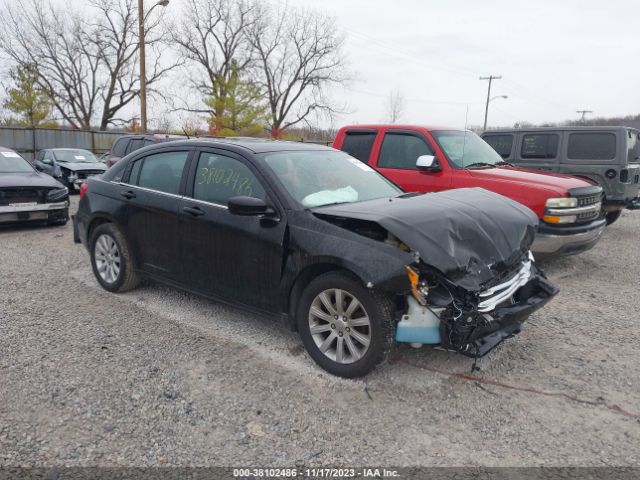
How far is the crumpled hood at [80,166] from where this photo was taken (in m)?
14.7

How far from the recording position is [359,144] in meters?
7.37

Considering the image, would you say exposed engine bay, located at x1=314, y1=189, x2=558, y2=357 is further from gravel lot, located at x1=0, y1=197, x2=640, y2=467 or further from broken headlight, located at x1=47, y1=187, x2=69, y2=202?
broken headlight, located at x1=47, y1=187, x2=69, y2=202

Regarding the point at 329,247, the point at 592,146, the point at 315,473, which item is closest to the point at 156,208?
the point at 329,247

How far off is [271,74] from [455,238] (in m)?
47.0

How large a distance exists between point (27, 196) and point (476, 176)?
745 centimetres

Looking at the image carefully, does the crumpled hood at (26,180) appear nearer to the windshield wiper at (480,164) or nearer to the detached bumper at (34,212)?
the detached bumper at (34,212)

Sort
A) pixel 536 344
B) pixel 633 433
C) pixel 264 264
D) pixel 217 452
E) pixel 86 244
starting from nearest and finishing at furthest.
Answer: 1. pixel 217 452
2. pixel 633 433
3. pixel 264 264
4. pixel 536 344
5. pixel 86 244

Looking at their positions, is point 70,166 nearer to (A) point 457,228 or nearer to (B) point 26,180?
(B) point 26,180

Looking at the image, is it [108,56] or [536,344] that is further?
[108,56]

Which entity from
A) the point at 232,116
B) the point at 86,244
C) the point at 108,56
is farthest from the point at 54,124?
the point at 86,244

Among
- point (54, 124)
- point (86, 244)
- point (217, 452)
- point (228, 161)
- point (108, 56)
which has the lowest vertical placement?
point (217, 452)

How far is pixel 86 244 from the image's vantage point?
17.9 feet

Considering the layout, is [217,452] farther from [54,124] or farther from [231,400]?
[54,124]

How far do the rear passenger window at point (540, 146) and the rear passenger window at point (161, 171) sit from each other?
22.5 feet
